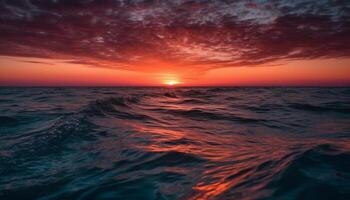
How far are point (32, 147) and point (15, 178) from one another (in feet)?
6.29

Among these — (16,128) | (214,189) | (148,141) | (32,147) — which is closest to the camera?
(214,189)

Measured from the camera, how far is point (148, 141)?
613 centimetres

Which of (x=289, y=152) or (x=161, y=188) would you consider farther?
(x=289, y=152)

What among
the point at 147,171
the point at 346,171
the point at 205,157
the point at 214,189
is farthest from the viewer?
the point at 205,157

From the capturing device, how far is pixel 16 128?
326 inches

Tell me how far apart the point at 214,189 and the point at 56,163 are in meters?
3.24

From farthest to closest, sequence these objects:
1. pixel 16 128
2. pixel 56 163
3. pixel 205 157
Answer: pixel 16 128 < pixel 205 157 < pixel 56 163

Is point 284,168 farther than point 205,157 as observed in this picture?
No

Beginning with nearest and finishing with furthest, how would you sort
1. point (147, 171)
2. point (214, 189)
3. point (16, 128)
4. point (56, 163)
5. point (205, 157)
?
point (214, 189)
point (147, 171)
point (56, 163)
point (205, 157)
point (16, 128)

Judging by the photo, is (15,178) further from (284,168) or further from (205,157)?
(284,168)

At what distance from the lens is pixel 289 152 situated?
495 centimetres

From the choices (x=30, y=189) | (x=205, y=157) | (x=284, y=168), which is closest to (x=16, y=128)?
(x=30, y=189)

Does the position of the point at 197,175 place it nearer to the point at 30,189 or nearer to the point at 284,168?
the point at 284,168

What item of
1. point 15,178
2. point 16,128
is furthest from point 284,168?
point 16,128
